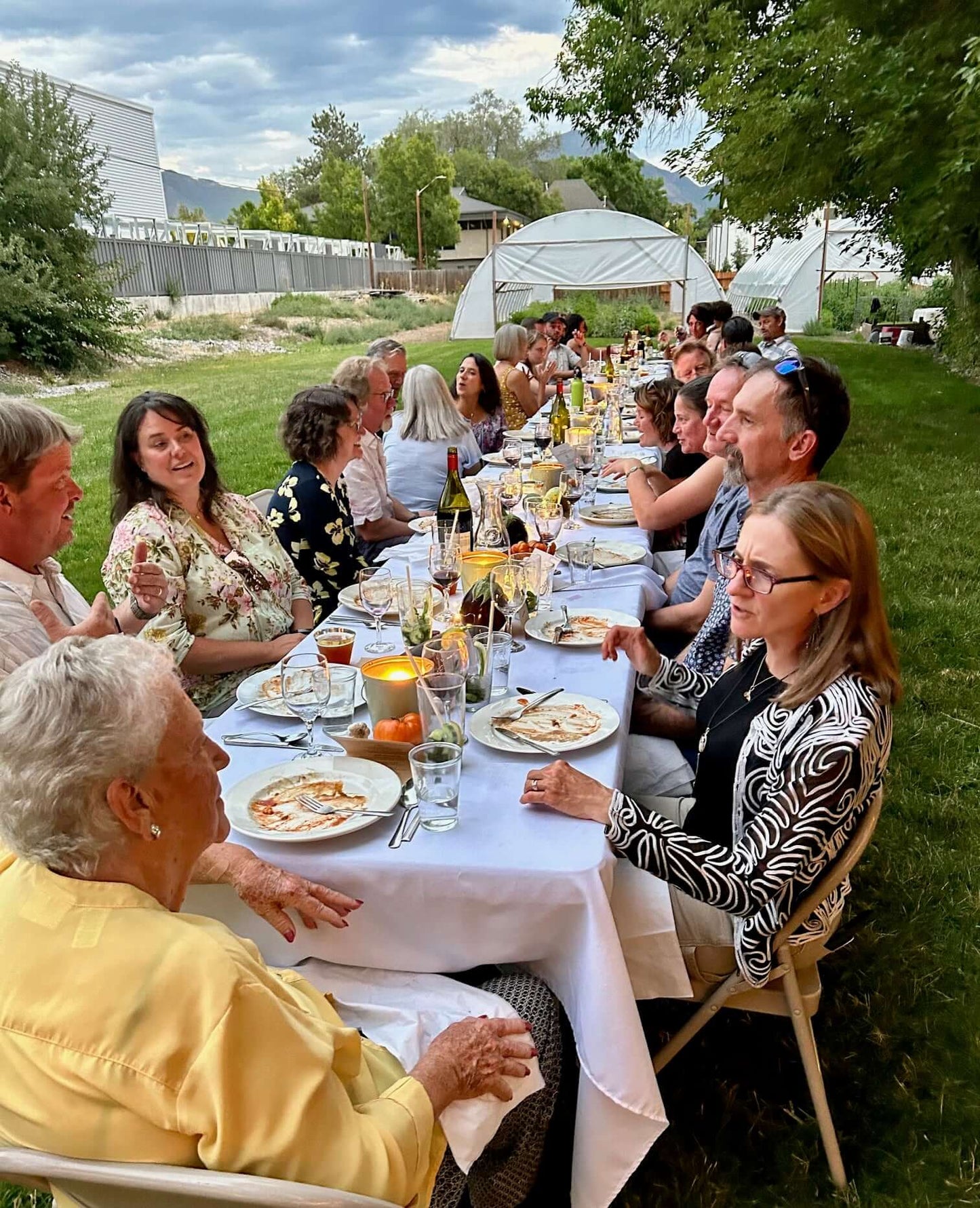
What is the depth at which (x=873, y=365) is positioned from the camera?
55.2ft

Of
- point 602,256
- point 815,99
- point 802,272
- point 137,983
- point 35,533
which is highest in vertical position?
point 815,99

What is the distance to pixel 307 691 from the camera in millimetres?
1917

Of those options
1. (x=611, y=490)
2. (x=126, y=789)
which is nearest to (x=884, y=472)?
(x=611, y=490)

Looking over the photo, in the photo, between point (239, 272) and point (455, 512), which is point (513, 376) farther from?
point (239, 272)

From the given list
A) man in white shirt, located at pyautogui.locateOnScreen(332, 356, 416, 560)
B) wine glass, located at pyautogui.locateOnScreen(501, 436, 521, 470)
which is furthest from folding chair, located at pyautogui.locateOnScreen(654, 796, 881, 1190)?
wine glass, located at pyautogui.locateOnScreen(501, 436, 521, 470)

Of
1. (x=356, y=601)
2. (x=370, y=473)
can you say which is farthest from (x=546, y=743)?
(x=370, y=473)

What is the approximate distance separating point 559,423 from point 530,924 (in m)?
4.95

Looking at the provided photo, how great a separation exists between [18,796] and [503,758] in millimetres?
1009

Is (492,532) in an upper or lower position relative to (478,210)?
lower

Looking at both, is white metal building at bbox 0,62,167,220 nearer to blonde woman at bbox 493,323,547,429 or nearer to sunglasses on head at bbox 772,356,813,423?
blonde woman at bbox 493,323,547,429

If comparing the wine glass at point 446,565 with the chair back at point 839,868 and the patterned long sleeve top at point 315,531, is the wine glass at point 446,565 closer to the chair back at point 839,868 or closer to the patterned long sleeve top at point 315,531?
the patterned long sleeve top at point 315,531

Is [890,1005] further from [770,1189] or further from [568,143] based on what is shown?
[568,143]

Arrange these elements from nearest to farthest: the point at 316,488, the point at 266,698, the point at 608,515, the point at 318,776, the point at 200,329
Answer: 1. the point at 318,776
2. the point at 266,698
3. the point at 316,488
4. the point at 608,515
5. the point at 200,329

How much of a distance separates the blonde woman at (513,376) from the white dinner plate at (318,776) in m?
6.13
